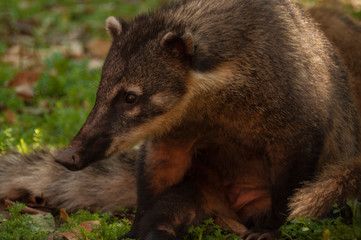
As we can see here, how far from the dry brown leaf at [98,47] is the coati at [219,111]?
4.14m

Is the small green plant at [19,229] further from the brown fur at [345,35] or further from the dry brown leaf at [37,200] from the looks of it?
the brown fur at [345,35]

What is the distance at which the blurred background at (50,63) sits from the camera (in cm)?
638

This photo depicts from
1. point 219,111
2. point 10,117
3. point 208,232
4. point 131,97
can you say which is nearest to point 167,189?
point 208,232

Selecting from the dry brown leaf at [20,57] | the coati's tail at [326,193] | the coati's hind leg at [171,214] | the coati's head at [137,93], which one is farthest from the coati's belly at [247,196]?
the dry brown leaf at [20,57]

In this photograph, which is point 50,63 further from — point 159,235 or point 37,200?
point 159,235

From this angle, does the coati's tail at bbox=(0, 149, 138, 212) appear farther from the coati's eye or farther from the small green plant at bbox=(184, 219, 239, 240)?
the coati's eye

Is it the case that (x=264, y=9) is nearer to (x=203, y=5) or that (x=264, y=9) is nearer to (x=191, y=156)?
(x=203, y=5)

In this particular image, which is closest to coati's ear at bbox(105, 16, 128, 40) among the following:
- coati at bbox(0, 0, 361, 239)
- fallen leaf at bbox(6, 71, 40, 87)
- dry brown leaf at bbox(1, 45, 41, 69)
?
coati at bbox(0, 0, 361, 239)

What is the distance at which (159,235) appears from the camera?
171 inches

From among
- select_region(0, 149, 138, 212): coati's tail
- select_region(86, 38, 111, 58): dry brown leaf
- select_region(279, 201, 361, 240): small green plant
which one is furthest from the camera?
select_region(86, 38, 111, 58): dry brown leaf

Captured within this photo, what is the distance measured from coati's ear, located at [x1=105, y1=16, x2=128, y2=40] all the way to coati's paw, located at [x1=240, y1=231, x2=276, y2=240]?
1.71m

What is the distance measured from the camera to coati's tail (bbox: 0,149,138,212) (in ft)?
16.9

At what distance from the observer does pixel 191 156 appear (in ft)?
15.9

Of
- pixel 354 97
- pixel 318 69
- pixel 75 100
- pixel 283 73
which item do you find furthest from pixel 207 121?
pixel 75 100
